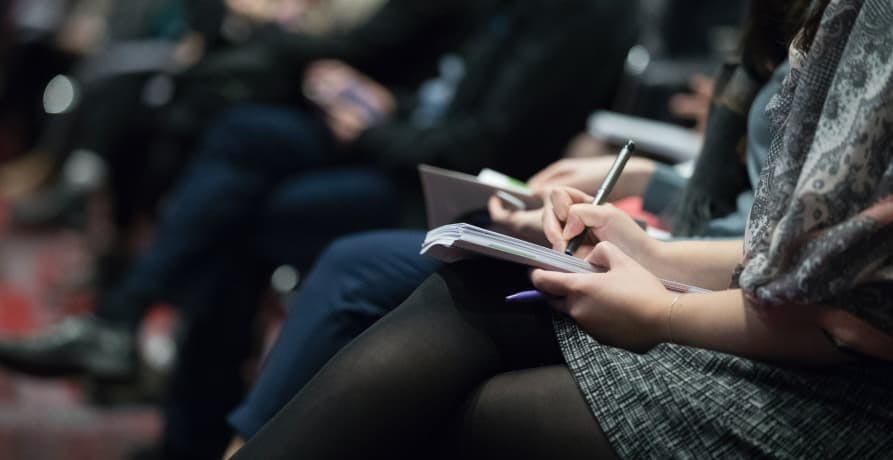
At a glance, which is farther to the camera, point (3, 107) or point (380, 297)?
point (3, 107)

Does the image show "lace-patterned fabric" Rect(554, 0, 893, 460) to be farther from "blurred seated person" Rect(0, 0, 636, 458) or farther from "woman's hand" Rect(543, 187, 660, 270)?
"blurred seated person" Rect(0, 0, 636, 458)

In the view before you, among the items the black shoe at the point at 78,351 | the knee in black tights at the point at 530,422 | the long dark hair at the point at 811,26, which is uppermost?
the long dark hair at the point at 811,26

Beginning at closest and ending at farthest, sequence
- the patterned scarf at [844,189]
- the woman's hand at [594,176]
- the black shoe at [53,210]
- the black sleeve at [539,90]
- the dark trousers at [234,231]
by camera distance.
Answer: the patterned scarf at [844,189] < the woman's hand at [594,176] < the black sleeve at [539,90] < the dark trousers at [234,231] < the black shoe at [53,210]

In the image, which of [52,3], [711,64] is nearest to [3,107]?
[52,3]

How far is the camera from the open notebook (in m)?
0.93

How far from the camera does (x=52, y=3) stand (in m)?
3.83

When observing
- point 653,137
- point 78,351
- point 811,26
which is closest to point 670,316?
point 811,26

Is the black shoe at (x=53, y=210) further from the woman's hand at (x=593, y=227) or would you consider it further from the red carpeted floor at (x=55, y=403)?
the woman's hand at (x=593, y=227)

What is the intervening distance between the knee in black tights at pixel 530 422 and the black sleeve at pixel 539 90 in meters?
1.10

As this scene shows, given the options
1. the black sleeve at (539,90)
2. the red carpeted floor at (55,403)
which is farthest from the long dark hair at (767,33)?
the red carpeted floor at (55,403)

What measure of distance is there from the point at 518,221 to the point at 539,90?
2.69 feet

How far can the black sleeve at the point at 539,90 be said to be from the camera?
6.36ft

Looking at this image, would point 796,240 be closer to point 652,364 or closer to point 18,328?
point 652,364

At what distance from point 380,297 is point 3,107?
3.28 m
